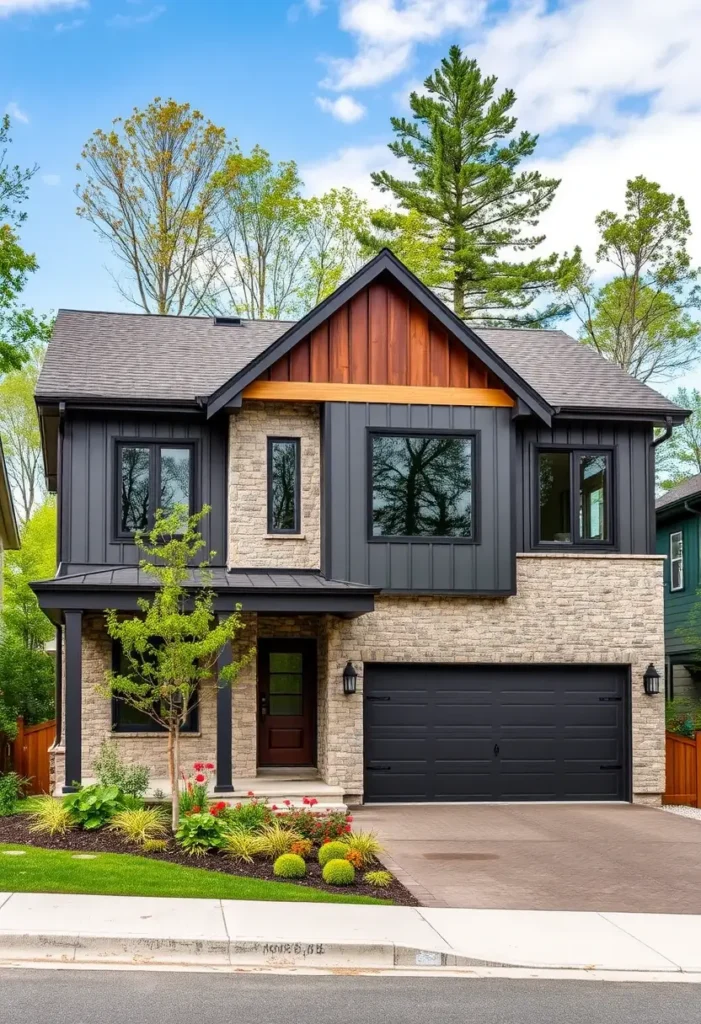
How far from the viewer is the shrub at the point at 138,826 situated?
13023 millimetres

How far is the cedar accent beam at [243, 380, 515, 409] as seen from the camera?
60.7 ft

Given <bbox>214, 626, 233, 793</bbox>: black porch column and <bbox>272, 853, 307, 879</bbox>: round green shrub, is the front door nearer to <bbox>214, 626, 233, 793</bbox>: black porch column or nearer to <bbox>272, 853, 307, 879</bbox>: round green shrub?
<bbox>214, 626, 233, 793</bbox>: black porch column

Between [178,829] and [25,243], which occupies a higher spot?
[25,243]

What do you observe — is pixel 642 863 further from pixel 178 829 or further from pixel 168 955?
pixel 168 955

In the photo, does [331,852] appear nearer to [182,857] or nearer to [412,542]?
[182,857]

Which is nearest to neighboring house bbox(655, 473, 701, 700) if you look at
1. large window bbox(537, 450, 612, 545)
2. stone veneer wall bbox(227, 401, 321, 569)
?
large window bbox(537, 450, 612, 545)

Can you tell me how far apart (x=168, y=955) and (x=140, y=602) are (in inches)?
220

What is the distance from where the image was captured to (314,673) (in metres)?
19.7

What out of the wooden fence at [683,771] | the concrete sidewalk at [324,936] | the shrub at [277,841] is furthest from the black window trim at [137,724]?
the concrete sidewalk at [324,936]

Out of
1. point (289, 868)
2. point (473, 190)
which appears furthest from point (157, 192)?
point (289, 868)

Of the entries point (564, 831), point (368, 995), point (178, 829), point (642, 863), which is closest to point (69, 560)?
point (178, 829)

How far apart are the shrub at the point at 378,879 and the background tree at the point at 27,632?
9.96 meters

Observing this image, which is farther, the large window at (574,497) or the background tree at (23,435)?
the background tree at (23,435)

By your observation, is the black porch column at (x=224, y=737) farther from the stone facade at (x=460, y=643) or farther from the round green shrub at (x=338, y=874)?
the round green shrub at (x=338, y=874)
